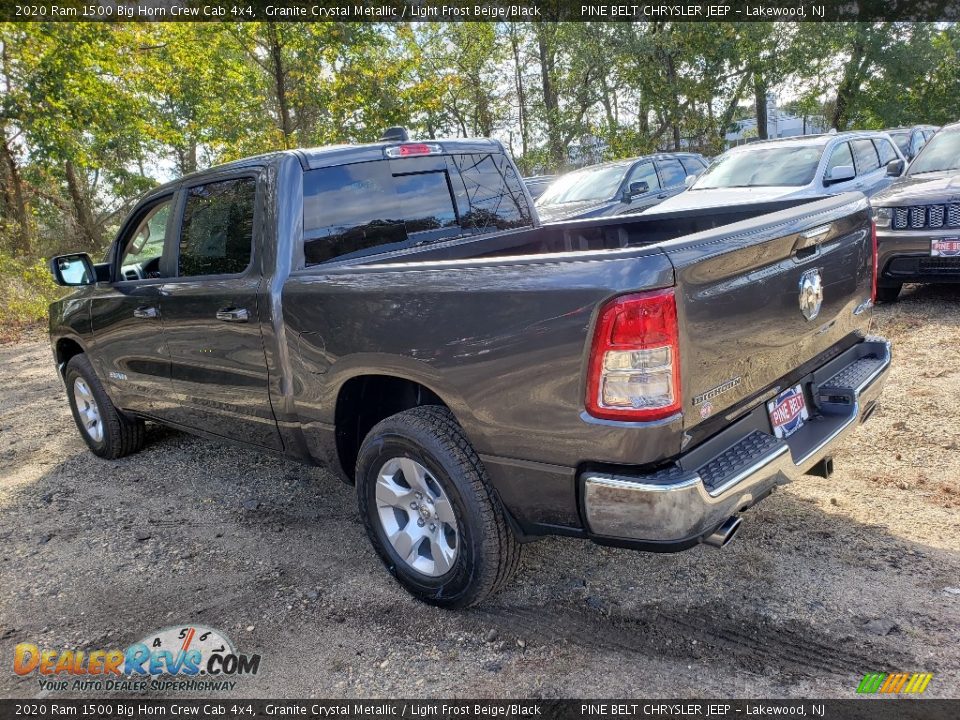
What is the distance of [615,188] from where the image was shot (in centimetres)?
1110

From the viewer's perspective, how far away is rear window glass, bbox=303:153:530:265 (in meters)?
3.41

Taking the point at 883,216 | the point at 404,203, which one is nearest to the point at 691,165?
the point at 883,216

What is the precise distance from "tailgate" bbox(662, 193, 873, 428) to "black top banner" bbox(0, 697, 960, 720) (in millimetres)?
935

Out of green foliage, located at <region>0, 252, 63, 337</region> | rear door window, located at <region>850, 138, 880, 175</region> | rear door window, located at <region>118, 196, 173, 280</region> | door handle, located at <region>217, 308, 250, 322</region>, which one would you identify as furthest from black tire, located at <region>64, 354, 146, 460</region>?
rear door window, located at <region>850, 138, 880, 175</region>

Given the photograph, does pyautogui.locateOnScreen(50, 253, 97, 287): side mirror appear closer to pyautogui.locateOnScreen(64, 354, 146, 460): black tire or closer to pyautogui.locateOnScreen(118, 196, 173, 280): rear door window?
pyautogui.locateOnScreen(118, 196, 173, 280): rear door window

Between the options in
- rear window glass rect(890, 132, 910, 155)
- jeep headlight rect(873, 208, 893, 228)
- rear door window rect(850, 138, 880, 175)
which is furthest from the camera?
rear window glass rect(890, 132, 910, 155)

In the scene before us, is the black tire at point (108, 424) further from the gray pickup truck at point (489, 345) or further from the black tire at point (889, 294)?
the black tire at point (889, 294)

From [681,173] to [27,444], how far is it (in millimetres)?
10585

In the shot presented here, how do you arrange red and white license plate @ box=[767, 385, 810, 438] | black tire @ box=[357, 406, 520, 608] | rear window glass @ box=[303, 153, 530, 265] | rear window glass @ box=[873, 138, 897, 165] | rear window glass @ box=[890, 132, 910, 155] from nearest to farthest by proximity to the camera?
Answer: black tire @ box=[357, 406, 520, 608], red and white license plate @ box=[767, 385, 810, 438], rear window glass @ box=[303, 153, 530, 265], rear window glass @ box=[873, 138, 897, 165], rear window glass @ box=[890, 132, 910, 155]

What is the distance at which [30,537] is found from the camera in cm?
409

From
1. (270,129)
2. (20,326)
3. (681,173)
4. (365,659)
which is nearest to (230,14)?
(270,129)

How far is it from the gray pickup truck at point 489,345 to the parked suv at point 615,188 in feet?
22.0

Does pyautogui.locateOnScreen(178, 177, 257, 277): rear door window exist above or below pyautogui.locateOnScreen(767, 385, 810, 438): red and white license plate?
above

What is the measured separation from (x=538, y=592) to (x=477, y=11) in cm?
2356
